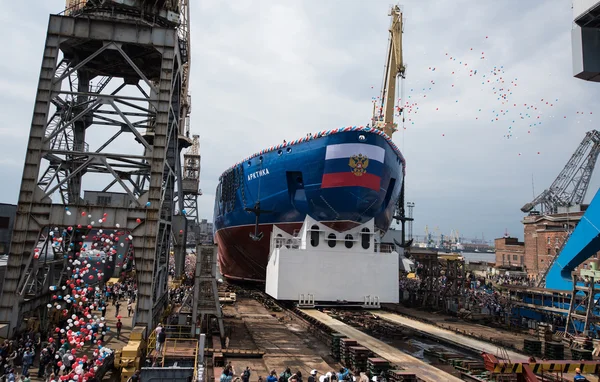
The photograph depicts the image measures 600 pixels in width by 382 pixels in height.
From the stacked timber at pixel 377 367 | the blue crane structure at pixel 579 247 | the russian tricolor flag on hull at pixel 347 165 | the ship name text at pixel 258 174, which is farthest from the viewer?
the ship name text at pixel 258 174

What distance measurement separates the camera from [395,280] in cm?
2798

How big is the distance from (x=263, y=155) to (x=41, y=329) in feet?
58.7

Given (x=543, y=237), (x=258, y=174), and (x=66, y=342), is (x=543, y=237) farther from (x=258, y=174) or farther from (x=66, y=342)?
(x=66, y=342)

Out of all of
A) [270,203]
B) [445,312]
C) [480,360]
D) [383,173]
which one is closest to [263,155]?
[270,203]

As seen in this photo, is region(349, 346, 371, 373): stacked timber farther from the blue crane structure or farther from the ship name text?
the ship name text

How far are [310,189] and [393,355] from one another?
43.8ft

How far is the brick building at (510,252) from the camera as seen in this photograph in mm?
83188

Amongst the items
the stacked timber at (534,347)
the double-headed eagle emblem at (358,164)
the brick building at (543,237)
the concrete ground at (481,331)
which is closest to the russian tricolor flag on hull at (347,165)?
the double-headed eagle emblem at (358,164)

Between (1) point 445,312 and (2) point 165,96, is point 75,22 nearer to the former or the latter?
(2) point 165,96

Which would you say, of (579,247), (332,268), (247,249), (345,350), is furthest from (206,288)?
(579,247)

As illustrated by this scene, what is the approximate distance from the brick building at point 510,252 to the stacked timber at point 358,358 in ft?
247

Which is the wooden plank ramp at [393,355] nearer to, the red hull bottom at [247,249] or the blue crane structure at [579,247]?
the red hull bottom at [247,249]

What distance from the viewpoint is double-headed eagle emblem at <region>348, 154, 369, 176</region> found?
26.8 m

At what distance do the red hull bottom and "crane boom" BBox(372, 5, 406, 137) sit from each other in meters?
21.5
